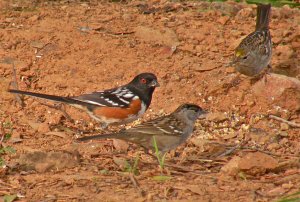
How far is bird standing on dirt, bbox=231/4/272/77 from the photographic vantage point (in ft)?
35.6

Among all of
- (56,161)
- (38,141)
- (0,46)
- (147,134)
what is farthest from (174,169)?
(0,46)

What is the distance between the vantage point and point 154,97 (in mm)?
10703

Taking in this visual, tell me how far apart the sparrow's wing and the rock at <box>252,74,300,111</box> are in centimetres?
179

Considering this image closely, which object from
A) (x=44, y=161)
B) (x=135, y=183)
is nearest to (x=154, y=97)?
(x=44, y=161)

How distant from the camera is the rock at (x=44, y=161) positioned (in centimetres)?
818

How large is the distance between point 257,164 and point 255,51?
3.41 m

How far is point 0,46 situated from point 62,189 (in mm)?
4019

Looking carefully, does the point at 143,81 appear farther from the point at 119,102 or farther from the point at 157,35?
the point at 157,35

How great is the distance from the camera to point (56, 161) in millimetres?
8219

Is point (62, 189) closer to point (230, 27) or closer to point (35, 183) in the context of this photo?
point (35, 183)

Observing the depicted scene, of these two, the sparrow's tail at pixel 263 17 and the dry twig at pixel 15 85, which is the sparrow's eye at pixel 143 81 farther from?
the sparrow's tail at pixel 263 17

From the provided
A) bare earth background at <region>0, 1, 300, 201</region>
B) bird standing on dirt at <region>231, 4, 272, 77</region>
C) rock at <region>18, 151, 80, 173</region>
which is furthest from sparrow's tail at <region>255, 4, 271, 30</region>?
rock at <region>18, 151, 80, 173</region>

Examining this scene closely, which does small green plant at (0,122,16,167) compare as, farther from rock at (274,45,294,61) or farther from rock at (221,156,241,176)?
rock at (274,45,294,61)

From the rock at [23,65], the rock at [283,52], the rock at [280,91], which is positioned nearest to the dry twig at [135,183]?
the rock at [280,91]
